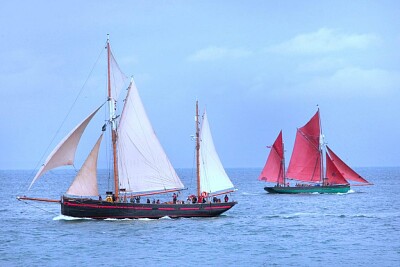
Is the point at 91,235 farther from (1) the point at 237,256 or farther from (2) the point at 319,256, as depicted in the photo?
(2) the point at 319,256

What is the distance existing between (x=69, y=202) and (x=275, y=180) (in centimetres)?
6325

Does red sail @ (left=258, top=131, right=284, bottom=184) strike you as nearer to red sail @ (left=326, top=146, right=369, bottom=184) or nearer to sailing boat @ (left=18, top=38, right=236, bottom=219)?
red sail @ (left=326, top=146, right=369, bottom=184)

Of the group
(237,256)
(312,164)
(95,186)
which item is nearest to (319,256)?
(237,256)

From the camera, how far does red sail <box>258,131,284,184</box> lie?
11850cm

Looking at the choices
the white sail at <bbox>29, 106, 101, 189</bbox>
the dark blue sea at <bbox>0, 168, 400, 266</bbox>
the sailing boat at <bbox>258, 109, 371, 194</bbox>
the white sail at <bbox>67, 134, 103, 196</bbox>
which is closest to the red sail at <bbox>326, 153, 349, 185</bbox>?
the sailing boat at <bbox>258, 109, 371, 194</bbox>

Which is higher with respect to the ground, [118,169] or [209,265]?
[118,169]

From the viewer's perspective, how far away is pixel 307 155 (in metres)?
115

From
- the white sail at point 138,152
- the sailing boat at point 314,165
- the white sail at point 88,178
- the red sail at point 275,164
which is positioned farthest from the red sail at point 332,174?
the white sail at point 88,178

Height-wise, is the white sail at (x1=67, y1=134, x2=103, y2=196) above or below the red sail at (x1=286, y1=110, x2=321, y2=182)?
below

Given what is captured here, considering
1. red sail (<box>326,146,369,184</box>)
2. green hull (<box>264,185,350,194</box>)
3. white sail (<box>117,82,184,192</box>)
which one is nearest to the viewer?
white sail (<box>117,82,184,192</box>)

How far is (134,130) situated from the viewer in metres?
65.6

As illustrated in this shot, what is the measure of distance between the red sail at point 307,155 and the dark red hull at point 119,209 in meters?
51.0

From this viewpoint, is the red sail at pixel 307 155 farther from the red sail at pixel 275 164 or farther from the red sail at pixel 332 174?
the red sail at pixel 275 164

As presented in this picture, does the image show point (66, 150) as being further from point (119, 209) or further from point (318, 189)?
point (318, 189)
